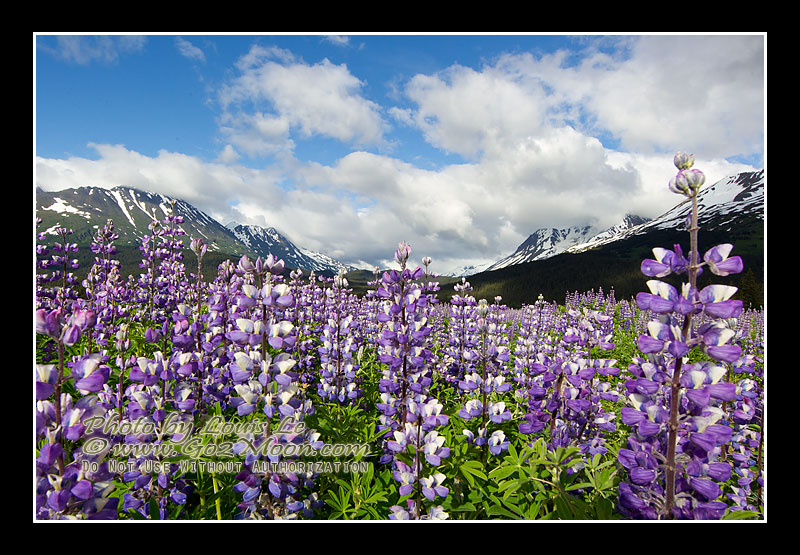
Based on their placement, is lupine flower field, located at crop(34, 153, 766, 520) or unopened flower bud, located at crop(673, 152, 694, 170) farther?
unopened flower bud, located at crop(673, 152, 694, 170)

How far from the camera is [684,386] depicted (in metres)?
1.92

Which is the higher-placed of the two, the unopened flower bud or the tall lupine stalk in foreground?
the unopened flower bud

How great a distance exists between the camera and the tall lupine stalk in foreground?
1.84 meters

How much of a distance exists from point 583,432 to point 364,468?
2.03 metres

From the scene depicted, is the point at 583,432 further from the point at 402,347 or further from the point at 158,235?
the point at 158,235

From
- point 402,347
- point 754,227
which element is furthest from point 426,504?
point 754,227

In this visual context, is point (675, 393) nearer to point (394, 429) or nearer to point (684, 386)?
point (684, 386)

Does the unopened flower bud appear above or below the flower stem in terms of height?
above

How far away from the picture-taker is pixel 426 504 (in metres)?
2.87

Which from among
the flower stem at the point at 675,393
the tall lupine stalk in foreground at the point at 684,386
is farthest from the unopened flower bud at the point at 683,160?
the flower stem at the point at 675,393

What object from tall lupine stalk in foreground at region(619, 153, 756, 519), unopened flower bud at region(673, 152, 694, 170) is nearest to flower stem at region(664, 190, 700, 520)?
tall lupine stalk in foreground at region(619, 153, 756, 519)

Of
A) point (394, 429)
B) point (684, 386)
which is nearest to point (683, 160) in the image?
point (684, 386)

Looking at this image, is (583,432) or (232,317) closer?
(583,432)

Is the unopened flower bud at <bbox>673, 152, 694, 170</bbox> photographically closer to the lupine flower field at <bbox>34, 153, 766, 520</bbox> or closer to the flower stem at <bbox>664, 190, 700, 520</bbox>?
the lupine flower field at <bbox>34, 153, 766, 520</bbox>
